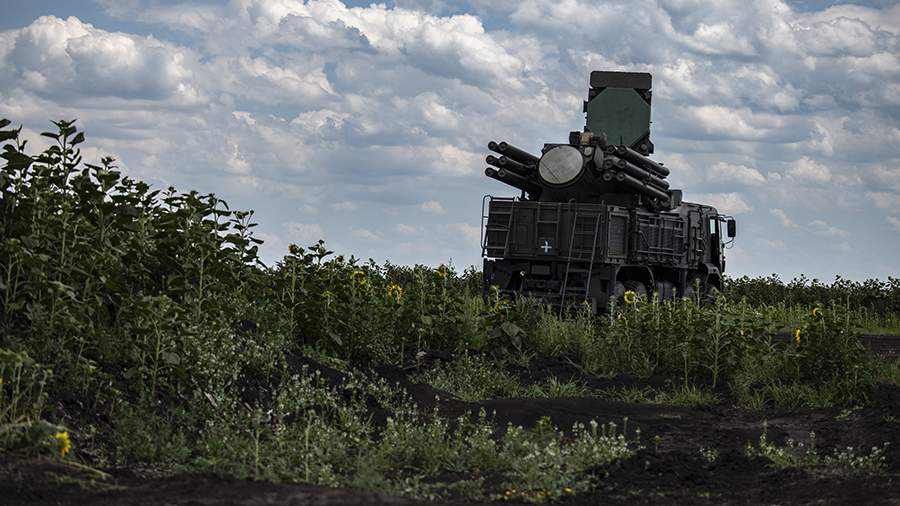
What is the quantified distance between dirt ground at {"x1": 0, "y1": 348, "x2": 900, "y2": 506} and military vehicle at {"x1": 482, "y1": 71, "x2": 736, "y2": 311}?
20.6ft

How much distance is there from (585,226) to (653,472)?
40.6 ft

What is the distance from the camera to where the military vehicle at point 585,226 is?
20891mm

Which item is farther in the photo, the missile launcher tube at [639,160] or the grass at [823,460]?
the missile launcher tube at [639,160]

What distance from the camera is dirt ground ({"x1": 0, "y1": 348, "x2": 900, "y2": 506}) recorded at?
6688mm

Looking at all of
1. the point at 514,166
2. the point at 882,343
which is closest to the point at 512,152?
the point at 514,166

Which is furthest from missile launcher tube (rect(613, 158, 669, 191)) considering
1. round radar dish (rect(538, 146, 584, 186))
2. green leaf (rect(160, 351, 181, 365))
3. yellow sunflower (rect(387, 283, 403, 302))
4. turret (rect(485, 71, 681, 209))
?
green leaf (rect(160, 351, 181, 365))

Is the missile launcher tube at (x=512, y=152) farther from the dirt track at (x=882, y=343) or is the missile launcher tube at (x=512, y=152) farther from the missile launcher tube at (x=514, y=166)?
the dirt track at (x=882, y=343)

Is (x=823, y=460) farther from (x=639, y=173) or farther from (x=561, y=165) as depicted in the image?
(x=561, y=165)

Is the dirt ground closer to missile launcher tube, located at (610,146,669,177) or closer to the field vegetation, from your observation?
the field vegetation

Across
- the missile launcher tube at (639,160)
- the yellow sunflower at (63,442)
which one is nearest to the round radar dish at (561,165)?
the missile launcher tube at (639,160)

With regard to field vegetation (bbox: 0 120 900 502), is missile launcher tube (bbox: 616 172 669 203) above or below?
above

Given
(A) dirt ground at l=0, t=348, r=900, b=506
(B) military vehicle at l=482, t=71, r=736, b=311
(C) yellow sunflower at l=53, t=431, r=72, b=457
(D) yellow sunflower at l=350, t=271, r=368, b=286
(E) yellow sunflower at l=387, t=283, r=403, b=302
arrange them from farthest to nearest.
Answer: (B) military vehicle at l=482, t=71, r=736, b=311 < (E) yellow sunflower at l=387, t=283, r=403, b=302 < (D) yellow sunflower at l=350, t=271, r=368, b=286 < (C) yellow sunflower at l=53, t=431, r=72, b=457 < (A) dirt ground at l=0, t=348, r=900, b=506

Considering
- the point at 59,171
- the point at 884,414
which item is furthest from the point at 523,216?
the point at 59,171

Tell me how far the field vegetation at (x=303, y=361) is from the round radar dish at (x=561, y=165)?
5554 millimetres
